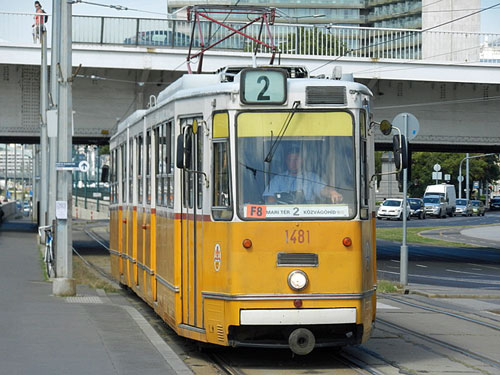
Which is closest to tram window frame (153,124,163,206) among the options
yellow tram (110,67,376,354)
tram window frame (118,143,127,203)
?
yellow tram (110,67,376,354)

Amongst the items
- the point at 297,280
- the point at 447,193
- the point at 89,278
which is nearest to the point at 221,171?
the point at 297,280

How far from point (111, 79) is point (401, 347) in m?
22.6

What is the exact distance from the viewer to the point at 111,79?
3306cm

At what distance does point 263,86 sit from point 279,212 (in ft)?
4.24

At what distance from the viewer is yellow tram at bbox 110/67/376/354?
32.4 ft

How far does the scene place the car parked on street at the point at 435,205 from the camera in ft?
260

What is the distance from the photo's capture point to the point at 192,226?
10781 millimetres

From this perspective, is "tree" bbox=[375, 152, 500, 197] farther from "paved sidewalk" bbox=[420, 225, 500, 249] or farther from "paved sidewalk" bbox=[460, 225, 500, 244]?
"paved sidewalk" bbox=[420, 225, 500, 249]

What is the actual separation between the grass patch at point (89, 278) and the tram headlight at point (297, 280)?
10725mm

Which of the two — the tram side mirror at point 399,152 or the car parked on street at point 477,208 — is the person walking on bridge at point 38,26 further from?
the car parked on street at point 477,208

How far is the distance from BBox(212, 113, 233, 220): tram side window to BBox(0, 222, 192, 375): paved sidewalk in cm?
159

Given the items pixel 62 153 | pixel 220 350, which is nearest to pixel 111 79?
pixel 62 153

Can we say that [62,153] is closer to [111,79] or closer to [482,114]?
[111,79]

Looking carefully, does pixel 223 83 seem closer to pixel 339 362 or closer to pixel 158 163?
pixel 158 163
